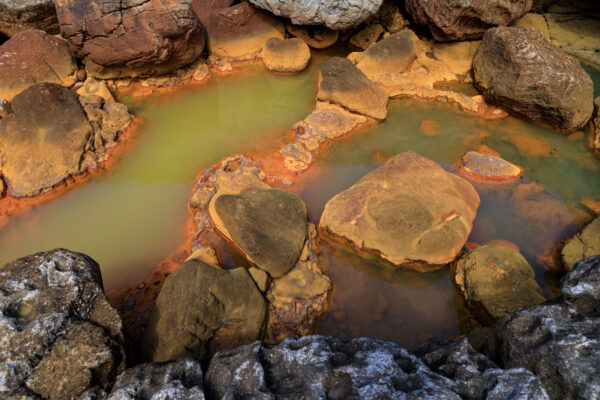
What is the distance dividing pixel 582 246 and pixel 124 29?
5.78 meters

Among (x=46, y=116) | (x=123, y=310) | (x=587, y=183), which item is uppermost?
(x=46, y=116)

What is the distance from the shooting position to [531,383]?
5.16ft

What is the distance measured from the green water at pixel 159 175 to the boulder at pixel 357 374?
2.21 m

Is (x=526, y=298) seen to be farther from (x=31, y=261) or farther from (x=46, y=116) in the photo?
(x=46, y=116)

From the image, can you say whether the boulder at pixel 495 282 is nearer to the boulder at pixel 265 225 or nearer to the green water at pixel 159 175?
the boulder at pixel 265 225

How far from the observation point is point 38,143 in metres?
4.41

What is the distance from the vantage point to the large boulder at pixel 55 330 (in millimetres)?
1828

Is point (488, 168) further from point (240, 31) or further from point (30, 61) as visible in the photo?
point (30, 61)

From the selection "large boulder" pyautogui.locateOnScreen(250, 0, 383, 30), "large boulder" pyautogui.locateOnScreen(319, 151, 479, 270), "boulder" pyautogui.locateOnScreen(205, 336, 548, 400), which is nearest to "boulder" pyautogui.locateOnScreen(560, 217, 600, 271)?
"large boulder" pyautogui.locateOnScreen(319, 151, 479, 270)

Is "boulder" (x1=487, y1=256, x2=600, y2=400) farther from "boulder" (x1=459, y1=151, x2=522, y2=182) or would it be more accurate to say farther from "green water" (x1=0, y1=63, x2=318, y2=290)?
"green water" (x1=0, y1=63, x2=318, y2=290)

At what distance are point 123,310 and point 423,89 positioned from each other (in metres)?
4.66

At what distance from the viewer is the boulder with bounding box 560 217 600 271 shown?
3434mm

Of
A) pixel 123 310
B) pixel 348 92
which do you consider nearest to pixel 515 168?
pixel 348 92

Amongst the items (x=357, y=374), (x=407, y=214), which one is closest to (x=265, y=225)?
(x=407, y=214)
